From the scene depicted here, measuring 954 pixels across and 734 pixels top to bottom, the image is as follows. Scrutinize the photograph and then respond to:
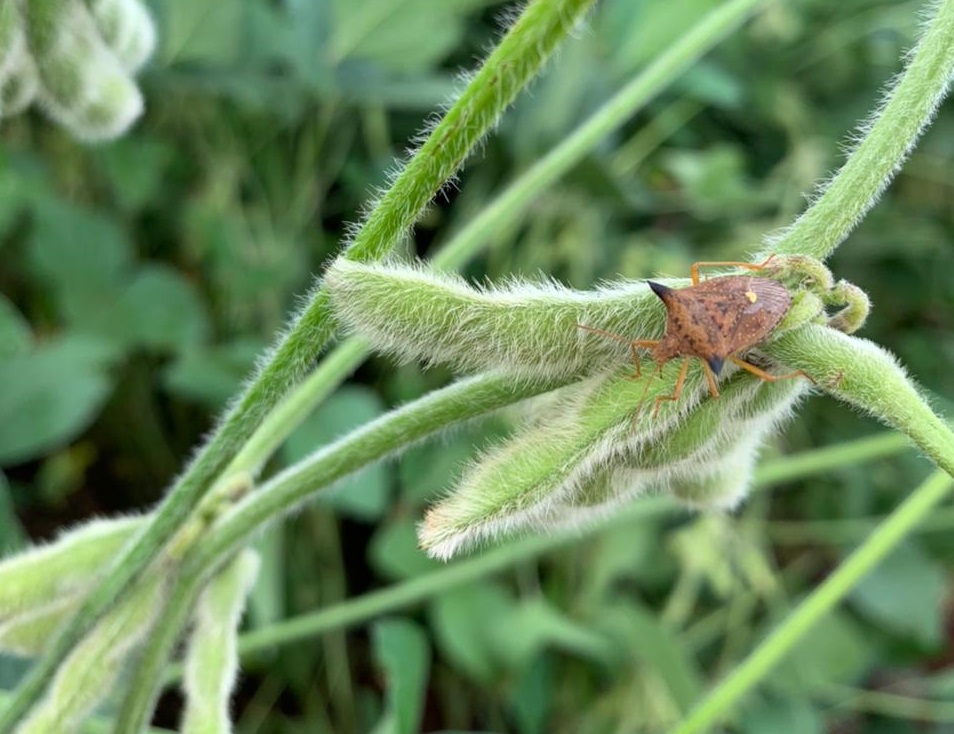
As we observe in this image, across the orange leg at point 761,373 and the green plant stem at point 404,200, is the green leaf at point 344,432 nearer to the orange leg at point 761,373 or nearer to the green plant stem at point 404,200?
the green plant stem at point 404,200

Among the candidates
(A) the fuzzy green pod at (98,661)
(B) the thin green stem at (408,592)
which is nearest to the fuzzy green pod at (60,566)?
(A) the fuzzy green pod at (98,661)

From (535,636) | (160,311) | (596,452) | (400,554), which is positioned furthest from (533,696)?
(596,452)

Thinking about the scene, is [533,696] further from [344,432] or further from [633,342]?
[633,342]

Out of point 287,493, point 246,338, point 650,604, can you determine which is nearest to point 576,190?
point 246,338

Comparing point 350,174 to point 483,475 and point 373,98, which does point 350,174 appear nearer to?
point 373,98

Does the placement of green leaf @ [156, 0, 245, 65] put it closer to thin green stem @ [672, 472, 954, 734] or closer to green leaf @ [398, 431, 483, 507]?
green leaf @ [398, 431, 483, 507]

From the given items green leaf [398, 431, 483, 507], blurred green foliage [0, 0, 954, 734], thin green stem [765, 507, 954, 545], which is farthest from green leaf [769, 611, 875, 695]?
green leaf [398, 431, 483, 507]
